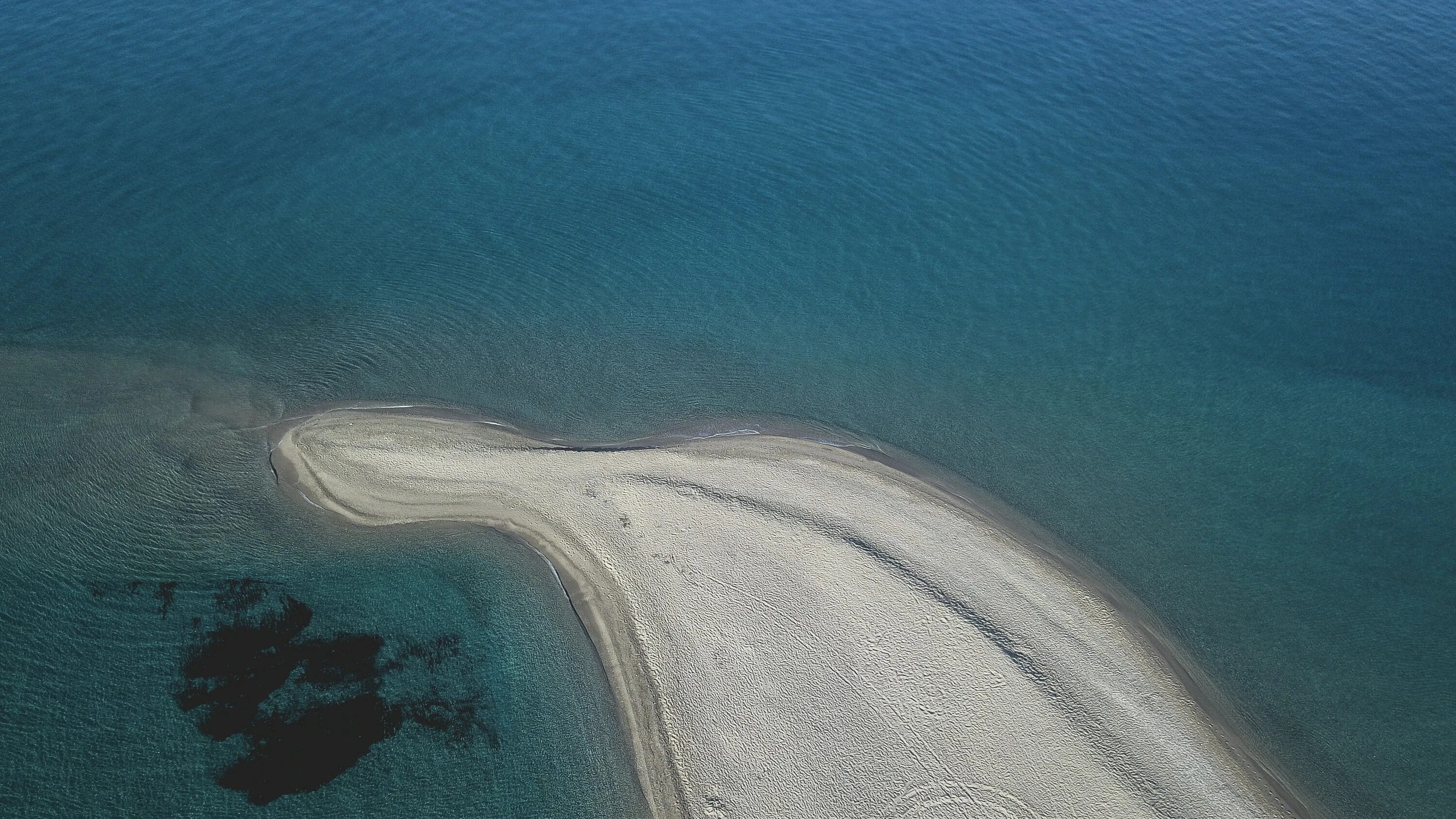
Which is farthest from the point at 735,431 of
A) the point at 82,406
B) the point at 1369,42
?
the point at 1369,42

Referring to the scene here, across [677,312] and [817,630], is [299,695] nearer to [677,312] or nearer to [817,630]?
[817,630]

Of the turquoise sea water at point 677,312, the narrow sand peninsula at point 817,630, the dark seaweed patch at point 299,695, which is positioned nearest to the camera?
the narrow sand peninsula at point 817,630

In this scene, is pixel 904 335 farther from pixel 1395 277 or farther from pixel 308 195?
pixel 308 195

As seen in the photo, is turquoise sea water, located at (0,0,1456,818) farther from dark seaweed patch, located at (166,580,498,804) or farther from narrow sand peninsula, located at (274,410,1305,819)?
narrow sand peninsula, located at (274,410,1305,819)

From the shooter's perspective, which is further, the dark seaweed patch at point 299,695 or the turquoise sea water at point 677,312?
the turquoise sea water at point 677,312

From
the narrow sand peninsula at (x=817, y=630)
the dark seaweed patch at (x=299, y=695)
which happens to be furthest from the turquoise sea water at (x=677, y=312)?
the narrow sand peninsula at (x=817, y=630)

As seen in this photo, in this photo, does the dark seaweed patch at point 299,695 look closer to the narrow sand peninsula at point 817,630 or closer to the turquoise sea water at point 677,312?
the turquoise sea water at point 677,312
